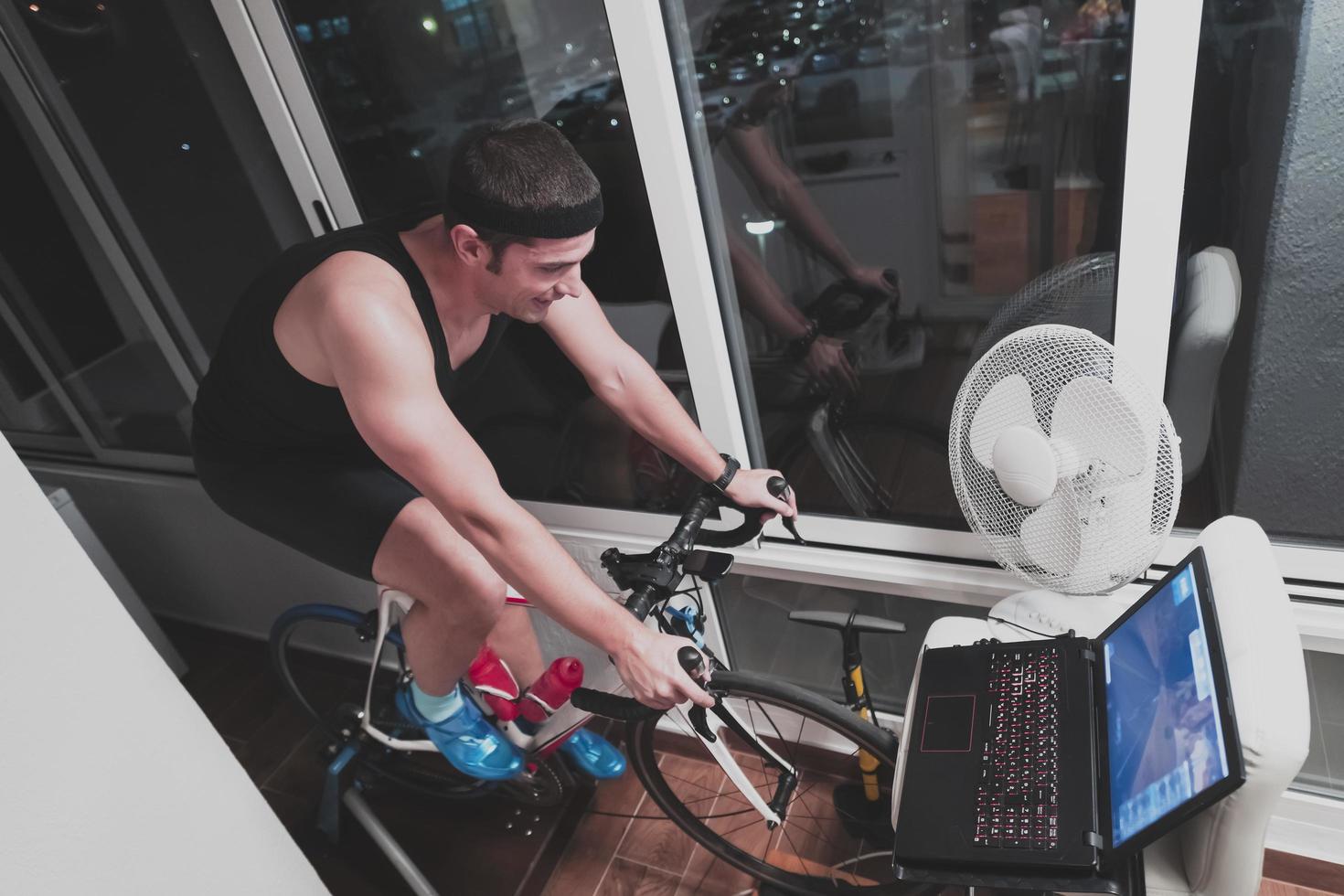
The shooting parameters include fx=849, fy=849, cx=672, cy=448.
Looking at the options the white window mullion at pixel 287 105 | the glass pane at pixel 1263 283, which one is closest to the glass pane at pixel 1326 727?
the glass pane at pixel 1263 283

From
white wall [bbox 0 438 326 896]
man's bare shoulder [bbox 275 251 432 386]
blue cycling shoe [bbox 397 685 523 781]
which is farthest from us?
blue cycling shoe [bbox 397 685 523 781]

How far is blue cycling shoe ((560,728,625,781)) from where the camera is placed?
1.86 meters

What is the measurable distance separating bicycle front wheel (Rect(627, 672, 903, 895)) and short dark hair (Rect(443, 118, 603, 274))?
98 cm

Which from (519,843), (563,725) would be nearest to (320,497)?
(563,725)

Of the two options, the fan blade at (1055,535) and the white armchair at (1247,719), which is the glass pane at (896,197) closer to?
the fan blade at (1055,535)

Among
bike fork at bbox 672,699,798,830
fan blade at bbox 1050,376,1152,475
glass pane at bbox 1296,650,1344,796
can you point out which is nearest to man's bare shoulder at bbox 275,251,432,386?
bike fork at bbox 672,699,798,830

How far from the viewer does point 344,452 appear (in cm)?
161

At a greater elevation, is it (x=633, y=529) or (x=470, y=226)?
(x=470, y=226)

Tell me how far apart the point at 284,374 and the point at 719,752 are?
986mm

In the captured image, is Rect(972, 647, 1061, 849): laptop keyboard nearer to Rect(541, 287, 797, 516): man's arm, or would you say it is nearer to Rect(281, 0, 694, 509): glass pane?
Rect(541, 287, 797, 516): man's arm

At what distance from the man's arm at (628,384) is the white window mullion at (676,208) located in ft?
0.55

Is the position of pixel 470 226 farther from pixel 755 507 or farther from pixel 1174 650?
pixel 1174 650

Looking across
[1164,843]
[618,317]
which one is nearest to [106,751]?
[618,317]

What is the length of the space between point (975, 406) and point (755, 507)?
14.5 inches
